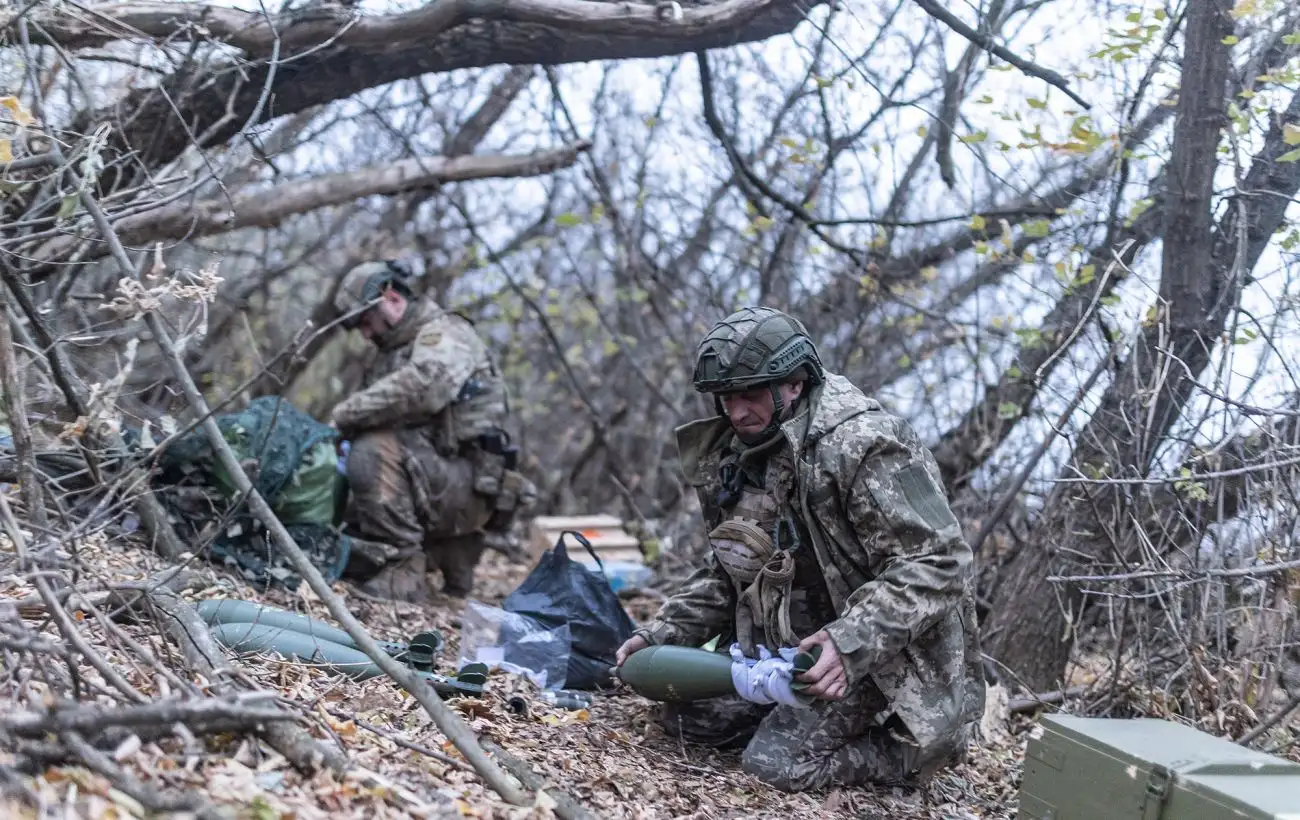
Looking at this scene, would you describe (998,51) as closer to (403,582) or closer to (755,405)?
(755,405)

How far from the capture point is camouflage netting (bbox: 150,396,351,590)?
18.9 feet

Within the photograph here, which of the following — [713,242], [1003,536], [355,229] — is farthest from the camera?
[355,229]

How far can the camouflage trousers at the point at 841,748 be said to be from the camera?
13.4 ft

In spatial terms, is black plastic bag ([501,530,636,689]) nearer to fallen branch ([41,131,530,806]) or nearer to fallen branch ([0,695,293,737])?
fallen branch ([41,131,530,806])

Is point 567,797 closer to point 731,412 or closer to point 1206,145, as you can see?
point 731,412

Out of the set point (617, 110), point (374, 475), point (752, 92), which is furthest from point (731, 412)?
point (617, 110)

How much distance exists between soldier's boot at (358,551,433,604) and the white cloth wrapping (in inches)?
116

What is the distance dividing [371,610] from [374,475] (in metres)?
0.99

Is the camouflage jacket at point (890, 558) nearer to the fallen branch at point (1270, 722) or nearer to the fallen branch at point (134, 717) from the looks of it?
the fallen branch at point (1270, 722)

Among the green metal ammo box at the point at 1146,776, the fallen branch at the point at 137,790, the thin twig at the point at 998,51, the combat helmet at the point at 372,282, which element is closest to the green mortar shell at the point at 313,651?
the fallen branch at the point at 137,790

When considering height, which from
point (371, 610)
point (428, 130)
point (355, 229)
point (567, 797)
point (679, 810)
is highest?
point (428, 130)

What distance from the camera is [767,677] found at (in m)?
3.97

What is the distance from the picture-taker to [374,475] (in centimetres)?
673

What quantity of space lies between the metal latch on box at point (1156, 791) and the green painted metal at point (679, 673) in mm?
1486
